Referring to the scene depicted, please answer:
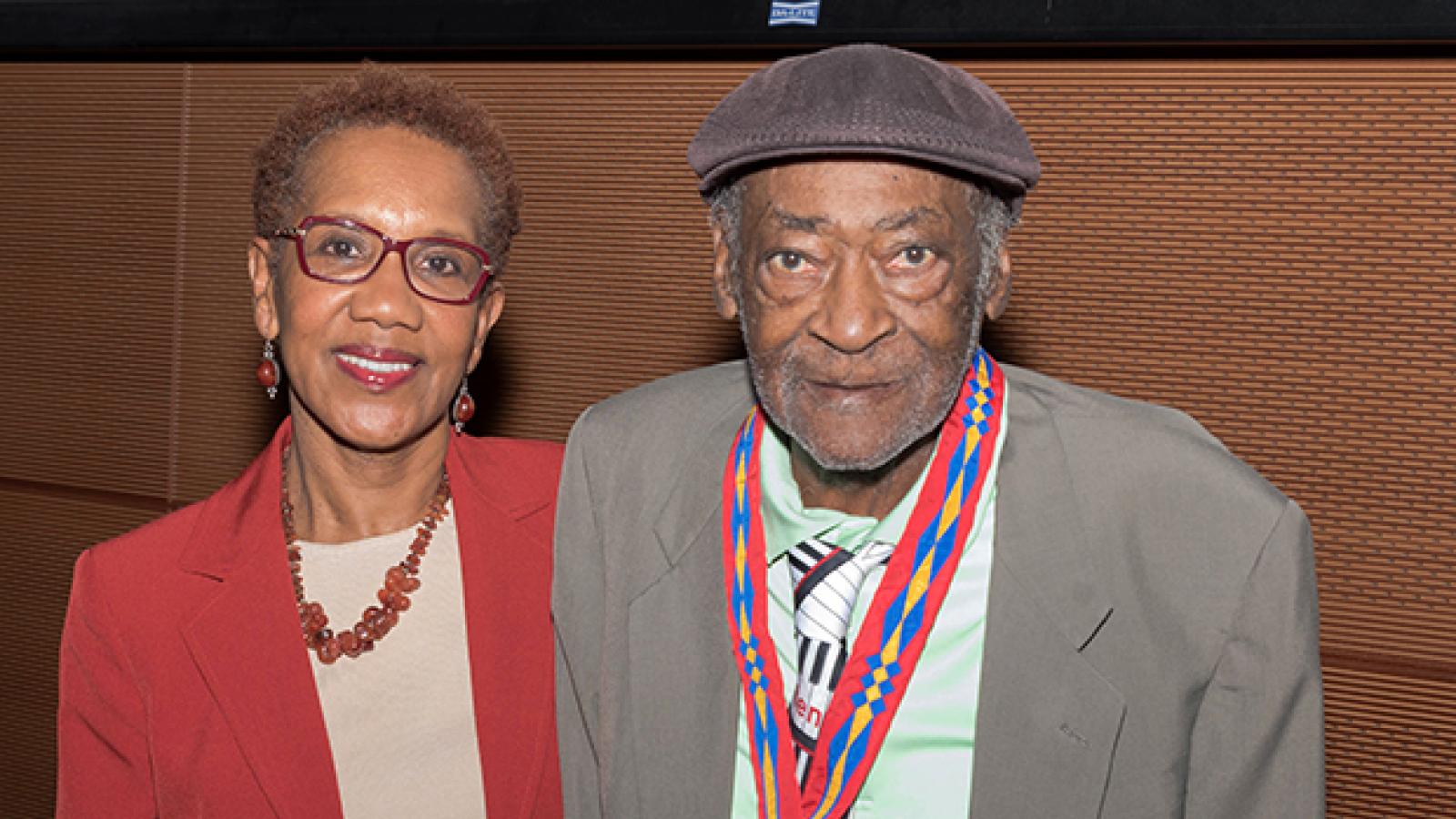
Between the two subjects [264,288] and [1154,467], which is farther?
[264,288]

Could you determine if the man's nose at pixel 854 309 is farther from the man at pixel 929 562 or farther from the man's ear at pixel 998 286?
the man's ear at pixel 998 286

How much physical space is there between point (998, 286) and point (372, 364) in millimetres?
933

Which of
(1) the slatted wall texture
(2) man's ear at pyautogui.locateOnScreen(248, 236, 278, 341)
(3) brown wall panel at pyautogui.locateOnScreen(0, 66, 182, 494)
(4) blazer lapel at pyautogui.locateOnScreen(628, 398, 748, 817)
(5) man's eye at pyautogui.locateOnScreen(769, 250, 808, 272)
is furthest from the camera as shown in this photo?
(3) brown wall panel at pyautogui.locateOnScreen(0, 66, 182, 494)

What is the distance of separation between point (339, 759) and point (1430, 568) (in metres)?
2.00

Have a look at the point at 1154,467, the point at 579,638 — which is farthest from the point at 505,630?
the point at 1154,467

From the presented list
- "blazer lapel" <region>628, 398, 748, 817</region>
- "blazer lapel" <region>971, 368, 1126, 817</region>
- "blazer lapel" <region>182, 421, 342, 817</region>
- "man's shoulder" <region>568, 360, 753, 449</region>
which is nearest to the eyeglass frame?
"man's shoulder" <region>568, 360, 753, 449</region>

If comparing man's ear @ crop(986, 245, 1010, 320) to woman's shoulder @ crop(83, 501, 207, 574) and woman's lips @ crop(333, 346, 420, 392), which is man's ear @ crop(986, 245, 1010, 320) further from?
woman's shoulder @ crop(83, 501, 207, 574)

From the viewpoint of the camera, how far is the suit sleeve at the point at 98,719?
1997mm

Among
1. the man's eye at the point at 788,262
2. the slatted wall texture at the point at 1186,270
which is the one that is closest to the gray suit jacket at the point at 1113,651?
the man's eye at the point at 788,262

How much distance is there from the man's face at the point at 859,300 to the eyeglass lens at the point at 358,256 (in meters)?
0.51

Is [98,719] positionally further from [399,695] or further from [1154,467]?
[1154,467]

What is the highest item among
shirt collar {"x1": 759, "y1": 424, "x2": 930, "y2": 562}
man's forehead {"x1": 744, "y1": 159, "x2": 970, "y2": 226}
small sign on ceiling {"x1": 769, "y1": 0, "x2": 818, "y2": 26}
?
small sign on ceiling {"x1": 769, "y1": 0, "x2": 818, "y2": 26}

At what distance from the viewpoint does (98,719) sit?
2.01 metres

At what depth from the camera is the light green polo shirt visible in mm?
1807
